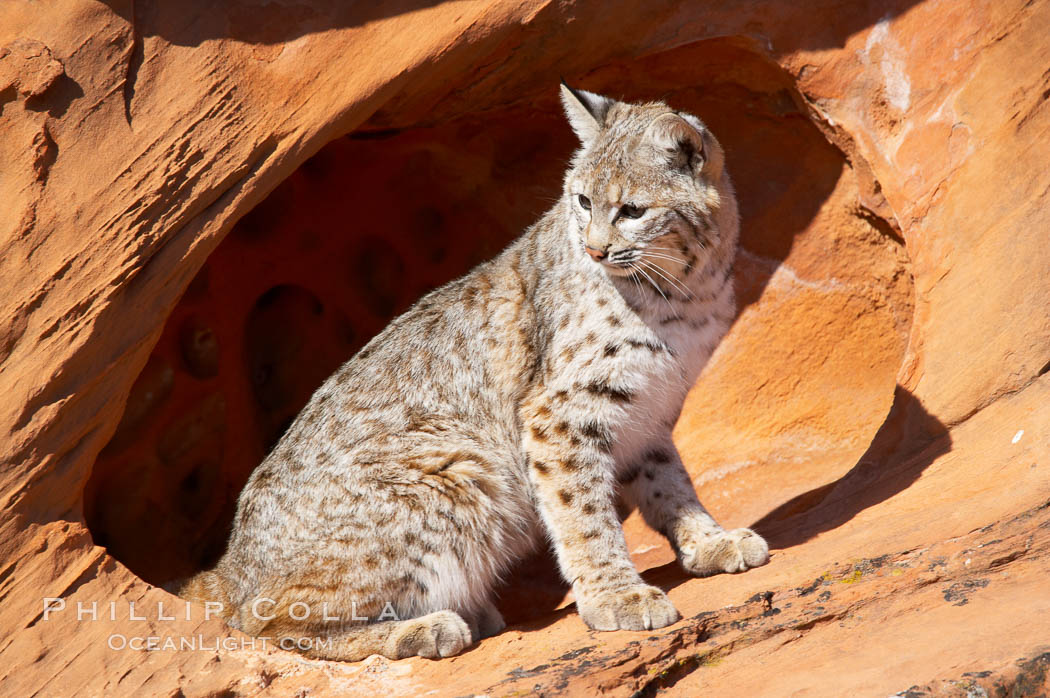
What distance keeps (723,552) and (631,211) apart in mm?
1504

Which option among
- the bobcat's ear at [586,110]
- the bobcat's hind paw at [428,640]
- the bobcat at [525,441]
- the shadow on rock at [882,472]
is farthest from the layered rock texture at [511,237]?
the bobcat's ear at [586,110]

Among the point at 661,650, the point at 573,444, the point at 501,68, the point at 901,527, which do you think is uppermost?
the point at 501,68

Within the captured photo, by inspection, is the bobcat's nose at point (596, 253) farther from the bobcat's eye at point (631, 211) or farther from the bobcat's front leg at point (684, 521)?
the bobcat's front leg at point (684, 521)

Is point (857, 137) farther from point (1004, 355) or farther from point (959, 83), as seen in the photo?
point (1004, 355)

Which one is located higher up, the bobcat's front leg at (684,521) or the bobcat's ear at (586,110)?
the bobcat's ear at (586,110)

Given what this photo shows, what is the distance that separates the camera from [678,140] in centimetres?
392

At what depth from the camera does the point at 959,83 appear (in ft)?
15.2

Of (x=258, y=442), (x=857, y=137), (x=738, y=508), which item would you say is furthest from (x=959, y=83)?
(x=258, y=442)

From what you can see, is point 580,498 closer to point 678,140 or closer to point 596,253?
point 596,253

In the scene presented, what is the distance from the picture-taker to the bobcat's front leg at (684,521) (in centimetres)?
406

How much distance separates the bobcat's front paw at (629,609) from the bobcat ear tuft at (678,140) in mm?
1766

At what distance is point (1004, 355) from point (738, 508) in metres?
1.79

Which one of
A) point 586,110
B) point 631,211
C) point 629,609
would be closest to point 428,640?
point 629,609

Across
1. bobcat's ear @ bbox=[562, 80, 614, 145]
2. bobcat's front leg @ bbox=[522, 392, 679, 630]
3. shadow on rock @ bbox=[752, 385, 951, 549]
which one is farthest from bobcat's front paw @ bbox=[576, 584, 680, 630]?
bobcat's ear @ bbox=[562, 80, 614, 145]
